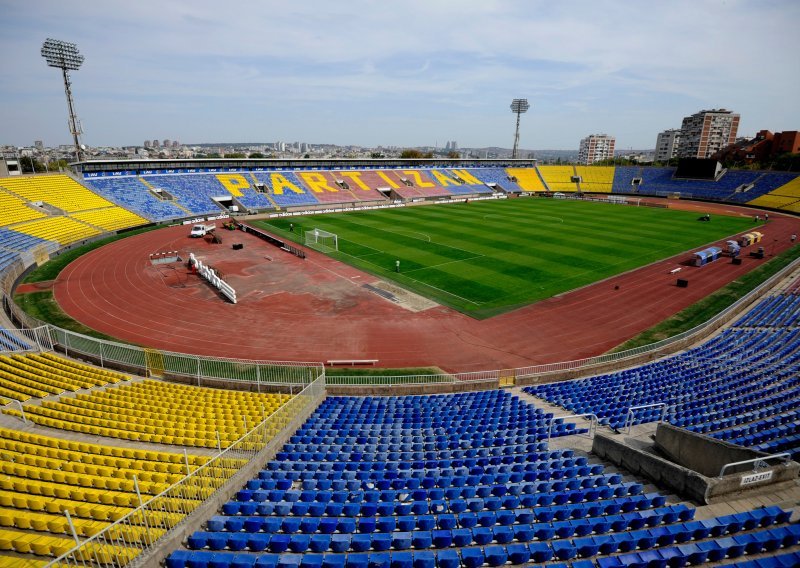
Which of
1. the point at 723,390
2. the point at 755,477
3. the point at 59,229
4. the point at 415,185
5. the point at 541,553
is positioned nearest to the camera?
the point at 541,553

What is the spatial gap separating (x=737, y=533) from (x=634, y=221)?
67.0m

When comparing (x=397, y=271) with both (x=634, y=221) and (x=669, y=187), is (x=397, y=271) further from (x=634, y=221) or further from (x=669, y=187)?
(x=669, y=187)

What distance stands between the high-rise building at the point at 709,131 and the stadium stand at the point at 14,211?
206 m

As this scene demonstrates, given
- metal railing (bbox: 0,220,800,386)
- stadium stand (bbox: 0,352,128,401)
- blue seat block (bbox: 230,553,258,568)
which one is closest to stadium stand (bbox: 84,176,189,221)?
metal railing (bbox: 0,220,800,386)

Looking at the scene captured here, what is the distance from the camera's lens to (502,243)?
169 ft

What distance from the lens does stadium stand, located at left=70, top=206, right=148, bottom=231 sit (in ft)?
174

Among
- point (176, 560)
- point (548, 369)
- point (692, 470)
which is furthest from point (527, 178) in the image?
point (176, 560)

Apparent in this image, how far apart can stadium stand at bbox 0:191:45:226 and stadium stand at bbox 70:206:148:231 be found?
4289mm

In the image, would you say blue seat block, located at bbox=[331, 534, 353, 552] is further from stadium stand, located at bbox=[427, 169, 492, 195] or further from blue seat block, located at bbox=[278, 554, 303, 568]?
stadium stand, located at bbox=[427, 169, 492, 195]

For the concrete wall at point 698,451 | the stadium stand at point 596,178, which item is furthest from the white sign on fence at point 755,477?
the stadium stand at point 596,178

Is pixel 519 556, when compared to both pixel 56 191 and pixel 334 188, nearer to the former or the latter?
pixel 56 191

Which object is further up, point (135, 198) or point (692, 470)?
point (135, 198)

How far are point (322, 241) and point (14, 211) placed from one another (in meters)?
33.2

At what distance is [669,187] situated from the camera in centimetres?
9494
